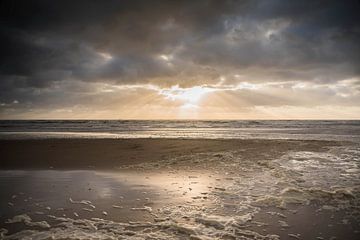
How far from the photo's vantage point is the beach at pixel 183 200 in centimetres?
485

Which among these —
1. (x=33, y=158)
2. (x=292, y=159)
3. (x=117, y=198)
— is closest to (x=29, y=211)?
(x=117, y=198)

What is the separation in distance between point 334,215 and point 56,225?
18.3ft

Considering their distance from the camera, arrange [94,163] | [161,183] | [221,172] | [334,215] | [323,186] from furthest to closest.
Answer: [94,163] < [221,172] < [161,183] < [323,186] < [334,215]

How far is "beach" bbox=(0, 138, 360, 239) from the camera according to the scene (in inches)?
191

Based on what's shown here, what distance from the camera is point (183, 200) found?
658 cm

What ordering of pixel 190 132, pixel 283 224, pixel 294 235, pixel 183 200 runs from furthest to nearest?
pixel 190 132 < pixel 183 200 < pixel 283 224 < pixel 294 235

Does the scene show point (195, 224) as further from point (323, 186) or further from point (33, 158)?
point (33, 158)

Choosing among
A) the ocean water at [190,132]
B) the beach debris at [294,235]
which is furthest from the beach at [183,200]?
the ocean water at [190,132]

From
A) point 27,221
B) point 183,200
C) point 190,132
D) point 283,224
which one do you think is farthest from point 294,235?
point 190,132

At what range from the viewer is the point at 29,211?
19.2 ft

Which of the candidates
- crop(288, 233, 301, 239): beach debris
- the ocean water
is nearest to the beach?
crop(288, 233, 301, 239): beach debris

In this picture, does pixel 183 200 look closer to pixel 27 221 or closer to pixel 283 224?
pixel 283 224

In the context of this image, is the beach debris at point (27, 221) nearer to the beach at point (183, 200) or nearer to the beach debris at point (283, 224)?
the beach at point (183, 200)

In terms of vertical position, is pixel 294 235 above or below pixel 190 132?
below
